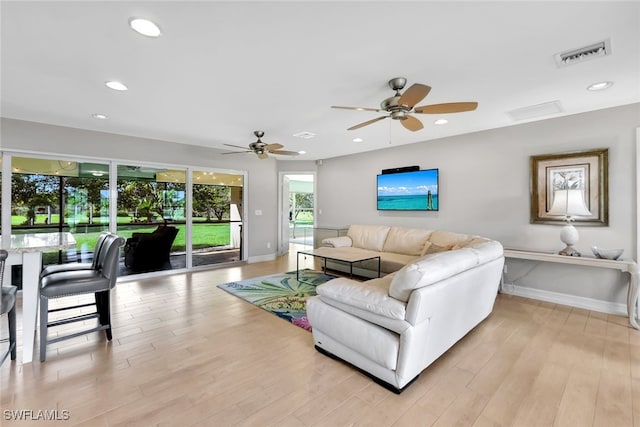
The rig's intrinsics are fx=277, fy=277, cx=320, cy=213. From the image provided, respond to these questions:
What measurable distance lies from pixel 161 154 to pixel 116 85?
8.16ft

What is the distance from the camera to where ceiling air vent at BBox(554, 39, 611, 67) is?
6.82 ft

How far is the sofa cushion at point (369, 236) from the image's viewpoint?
5.29 metres

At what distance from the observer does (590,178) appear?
3.46 m

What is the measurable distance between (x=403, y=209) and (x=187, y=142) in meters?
4.31

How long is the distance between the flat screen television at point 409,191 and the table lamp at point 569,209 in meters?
1.75

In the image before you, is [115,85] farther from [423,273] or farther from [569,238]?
[569,238]

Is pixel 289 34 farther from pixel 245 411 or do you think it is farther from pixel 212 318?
pixel 212 318

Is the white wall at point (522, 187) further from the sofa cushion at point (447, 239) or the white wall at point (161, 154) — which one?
the white wall at point (161, 154)

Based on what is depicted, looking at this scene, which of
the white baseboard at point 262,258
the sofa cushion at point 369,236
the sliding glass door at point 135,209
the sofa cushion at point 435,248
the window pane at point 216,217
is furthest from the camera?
the white baseboard at point 262,258

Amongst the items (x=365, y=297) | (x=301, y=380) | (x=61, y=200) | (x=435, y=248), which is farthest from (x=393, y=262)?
(x=61, y=200)

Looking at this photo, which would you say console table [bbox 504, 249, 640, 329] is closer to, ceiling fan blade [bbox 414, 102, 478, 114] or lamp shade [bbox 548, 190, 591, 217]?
lamp shade [bbox 548, 190, 591, 217]

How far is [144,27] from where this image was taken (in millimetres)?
1885

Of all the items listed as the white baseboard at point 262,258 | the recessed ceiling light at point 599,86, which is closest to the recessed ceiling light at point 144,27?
the recessed ceiling light at point 599,86

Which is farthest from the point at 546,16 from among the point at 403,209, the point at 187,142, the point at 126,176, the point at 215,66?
the point at 126,176
